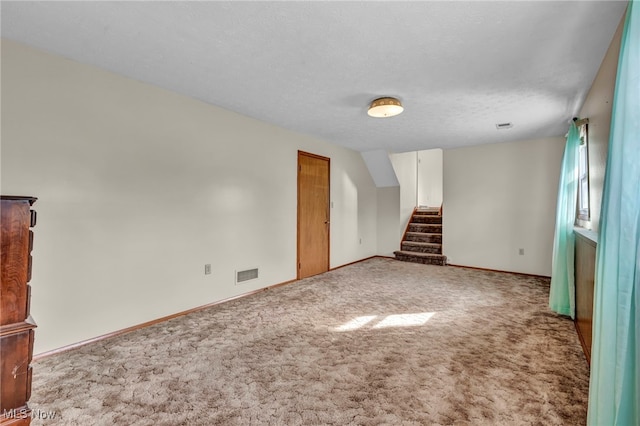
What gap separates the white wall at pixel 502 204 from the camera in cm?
475

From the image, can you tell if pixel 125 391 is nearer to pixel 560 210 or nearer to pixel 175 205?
pixel 175 205

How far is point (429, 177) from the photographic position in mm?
8023

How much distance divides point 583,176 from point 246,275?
4093 mm

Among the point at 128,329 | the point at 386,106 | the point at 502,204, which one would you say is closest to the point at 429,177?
the point at 502,204

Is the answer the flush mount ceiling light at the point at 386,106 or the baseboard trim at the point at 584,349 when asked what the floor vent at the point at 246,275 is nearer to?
the flush mount ceiling light at the point at 386,106

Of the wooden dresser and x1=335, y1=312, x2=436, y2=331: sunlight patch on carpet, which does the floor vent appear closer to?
x1=335, y1=312, x2=436, y2=331: sunlight patch on carpet

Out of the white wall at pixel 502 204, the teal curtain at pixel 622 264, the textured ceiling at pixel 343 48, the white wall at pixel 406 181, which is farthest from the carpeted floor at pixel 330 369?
the white wall at pixel 406 181

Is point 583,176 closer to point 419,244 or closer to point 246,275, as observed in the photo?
point 419,244

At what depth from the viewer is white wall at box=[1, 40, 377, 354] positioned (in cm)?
221

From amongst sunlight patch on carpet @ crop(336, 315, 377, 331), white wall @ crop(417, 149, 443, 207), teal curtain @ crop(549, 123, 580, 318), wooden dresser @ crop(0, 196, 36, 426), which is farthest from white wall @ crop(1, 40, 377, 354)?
white wall @ crop(417, 149, 443, 207)

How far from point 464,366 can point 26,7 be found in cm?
365

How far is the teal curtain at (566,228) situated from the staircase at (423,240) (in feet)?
8.44

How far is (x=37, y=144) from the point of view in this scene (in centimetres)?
221

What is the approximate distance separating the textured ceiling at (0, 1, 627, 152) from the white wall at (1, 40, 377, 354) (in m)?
0.27
